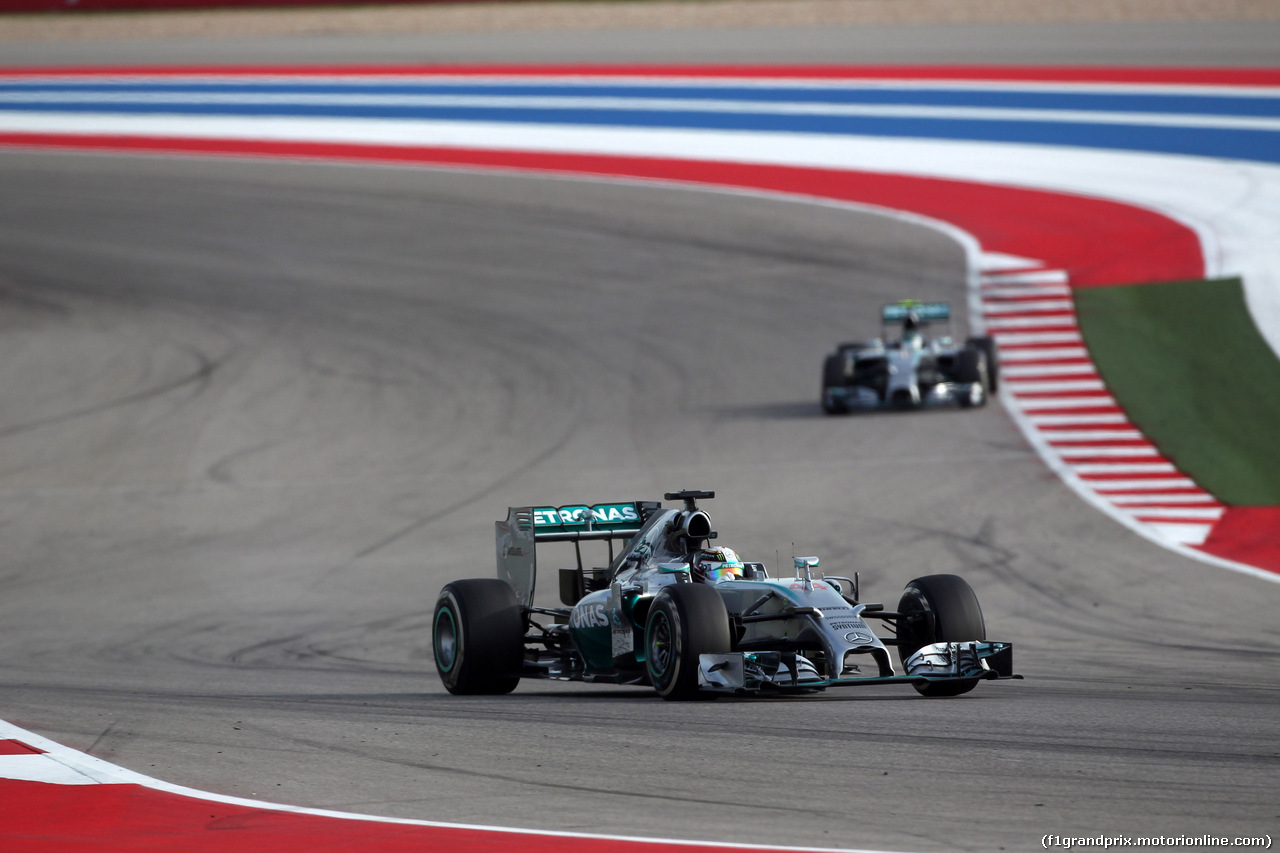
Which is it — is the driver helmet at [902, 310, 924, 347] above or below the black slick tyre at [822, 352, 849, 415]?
above

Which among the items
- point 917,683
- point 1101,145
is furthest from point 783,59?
point 917,683

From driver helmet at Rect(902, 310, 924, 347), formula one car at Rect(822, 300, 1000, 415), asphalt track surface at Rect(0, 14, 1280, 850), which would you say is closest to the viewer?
asphalt track surface at Rect(0, 14, 1280, 850)

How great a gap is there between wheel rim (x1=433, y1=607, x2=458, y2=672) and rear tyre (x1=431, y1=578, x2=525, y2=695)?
0.03 m

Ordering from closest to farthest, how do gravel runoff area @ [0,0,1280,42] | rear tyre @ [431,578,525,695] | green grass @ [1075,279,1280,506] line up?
rear tyre @ [431,578,525,695] → green grass @ [1075,279,1280,506] → gravel runoff area @ [0,0,1280,42]

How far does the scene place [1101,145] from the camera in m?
40.2

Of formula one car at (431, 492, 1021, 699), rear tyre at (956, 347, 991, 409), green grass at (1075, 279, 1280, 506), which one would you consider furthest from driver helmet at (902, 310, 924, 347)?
formula one car at (431, 492, 1021, 699)

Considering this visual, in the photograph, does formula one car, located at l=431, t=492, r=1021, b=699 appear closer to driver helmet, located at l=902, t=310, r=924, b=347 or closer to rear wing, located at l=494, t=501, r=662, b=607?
rear wing, located at l=494, t=501, r=662, b=607

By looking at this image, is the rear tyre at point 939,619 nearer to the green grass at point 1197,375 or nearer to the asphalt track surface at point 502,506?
the asphalt track surface at point 502,506

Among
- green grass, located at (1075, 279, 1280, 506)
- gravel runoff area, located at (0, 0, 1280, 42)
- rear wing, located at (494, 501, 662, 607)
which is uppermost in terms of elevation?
gravel runoff area, located at (0, 0, 1280, 42)

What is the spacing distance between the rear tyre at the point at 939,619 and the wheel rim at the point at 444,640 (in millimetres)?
3506

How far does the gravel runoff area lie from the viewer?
177 ft

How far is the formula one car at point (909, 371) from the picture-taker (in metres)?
25.9

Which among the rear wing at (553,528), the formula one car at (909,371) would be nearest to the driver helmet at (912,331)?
the formula one car at (909,371)

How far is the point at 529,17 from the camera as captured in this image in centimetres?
5581
